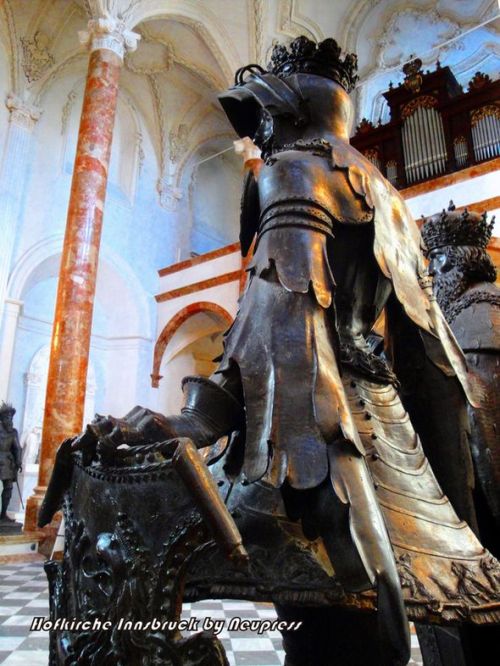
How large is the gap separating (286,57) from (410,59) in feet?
44.0

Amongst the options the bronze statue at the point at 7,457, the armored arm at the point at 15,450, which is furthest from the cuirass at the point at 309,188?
the armored arm at the point at 15,450

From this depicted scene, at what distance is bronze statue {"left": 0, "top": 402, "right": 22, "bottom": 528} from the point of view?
8.22m

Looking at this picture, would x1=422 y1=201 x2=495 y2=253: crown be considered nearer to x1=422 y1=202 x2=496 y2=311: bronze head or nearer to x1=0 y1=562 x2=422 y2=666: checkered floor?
x1=422 y1=202 x2=496 y2=311: bronze head

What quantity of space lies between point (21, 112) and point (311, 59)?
11716 millimetres

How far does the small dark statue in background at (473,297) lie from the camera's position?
167 cm

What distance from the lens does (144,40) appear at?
13070 millimetres

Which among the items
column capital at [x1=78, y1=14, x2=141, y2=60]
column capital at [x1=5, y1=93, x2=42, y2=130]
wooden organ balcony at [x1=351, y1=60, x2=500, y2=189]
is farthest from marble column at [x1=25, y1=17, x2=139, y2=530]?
wooden organ balcony at [x1=351, y1=60, x2=500, y2=189]

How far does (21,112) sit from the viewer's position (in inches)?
437

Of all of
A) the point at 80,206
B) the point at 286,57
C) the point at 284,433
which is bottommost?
the point at 284,433

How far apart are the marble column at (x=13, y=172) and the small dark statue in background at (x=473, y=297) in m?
9.62

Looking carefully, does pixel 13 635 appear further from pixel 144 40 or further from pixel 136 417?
pixel 144 40

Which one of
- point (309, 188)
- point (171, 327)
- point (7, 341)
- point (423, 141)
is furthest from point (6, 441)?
point (423, 141)

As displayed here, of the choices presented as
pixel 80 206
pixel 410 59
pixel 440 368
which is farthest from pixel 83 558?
pixel 410 59

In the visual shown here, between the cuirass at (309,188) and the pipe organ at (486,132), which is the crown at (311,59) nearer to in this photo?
the cuirass at (309,188)
